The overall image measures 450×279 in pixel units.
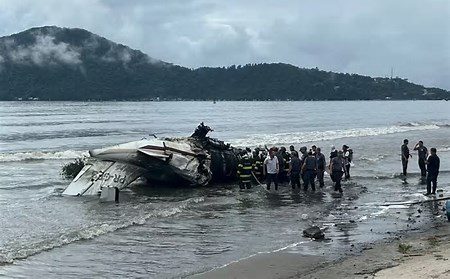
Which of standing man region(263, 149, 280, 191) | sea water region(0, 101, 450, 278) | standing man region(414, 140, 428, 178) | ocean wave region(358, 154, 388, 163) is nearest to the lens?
sea water region(0, 101, 450, 278)

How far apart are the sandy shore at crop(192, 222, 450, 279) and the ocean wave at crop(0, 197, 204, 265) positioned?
3.98m

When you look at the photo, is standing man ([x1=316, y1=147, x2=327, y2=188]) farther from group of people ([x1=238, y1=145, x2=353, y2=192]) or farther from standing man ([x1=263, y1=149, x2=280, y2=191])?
standing man ([x1=263, y1=149, x2=280, y2=191])

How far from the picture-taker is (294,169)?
21.1m

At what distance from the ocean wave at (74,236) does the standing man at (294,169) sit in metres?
4.71

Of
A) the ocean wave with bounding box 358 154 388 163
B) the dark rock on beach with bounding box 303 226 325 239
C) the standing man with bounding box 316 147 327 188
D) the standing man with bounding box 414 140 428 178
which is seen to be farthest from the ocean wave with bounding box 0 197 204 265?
the ocean wave with bounding box 358 154 388 163

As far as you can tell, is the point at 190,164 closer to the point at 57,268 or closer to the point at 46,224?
the point at 46,224

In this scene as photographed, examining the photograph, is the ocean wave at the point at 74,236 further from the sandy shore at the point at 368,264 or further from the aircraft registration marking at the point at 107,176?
the aircraft registration marking at the point at 107,176

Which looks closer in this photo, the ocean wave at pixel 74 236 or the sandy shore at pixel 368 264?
the sandy shore at pixel 368 264

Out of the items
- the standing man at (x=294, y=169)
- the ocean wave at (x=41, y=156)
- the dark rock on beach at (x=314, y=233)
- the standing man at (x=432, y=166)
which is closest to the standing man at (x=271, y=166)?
the standing man at (x=294, y=169)

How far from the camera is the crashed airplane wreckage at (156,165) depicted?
71.5ft

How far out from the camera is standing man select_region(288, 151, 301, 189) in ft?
68.3

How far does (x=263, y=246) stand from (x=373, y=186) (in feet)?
35.6

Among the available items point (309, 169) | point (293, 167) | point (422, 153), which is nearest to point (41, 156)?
point (293, 167)

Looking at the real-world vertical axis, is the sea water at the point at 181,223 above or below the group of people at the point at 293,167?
below
